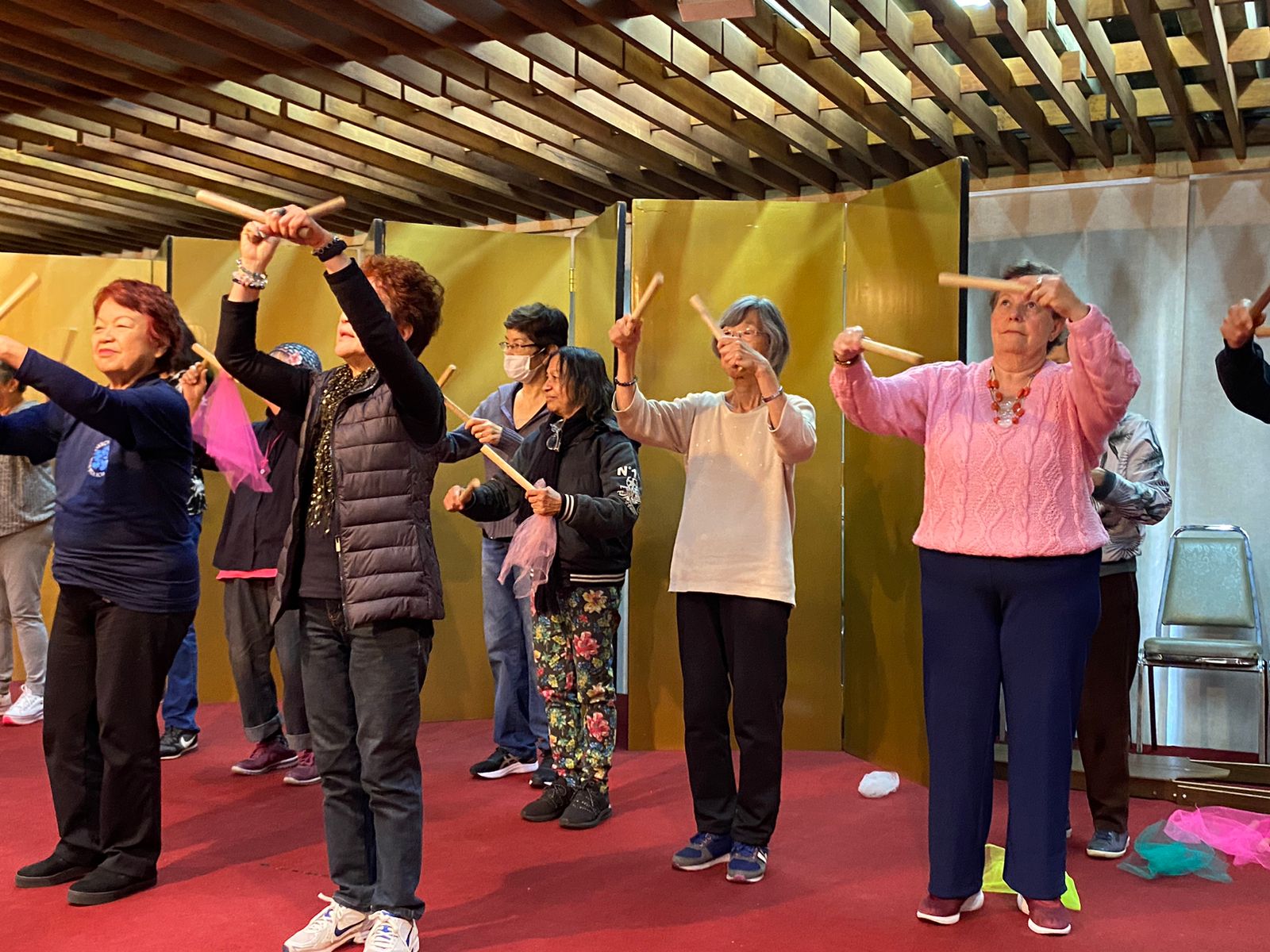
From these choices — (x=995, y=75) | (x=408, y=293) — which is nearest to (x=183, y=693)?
(x=408, y=293)

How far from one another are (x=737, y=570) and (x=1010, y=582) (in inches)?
30.3

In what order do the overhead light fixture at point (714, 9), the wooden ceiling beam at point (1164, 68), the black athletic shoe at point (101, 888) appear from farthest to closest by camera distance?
the wooden ceiling beam at point (1164, 68) < the overhead light fixture at point (714, 9) < the black athletic shoe at point (101, 888)

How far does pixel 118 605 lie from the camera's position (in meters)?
3.02

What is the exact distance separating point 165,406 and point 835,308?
2789mm

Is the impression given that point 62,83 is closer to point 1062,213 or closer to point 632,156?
point 632,156

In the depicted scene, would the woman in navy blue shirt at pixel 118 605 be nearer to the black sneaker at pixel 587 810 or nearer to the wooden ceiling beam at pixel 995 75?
the black sneaker at pixel 587 810

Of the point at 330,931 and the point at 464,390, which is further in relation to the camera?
the point at 464,390

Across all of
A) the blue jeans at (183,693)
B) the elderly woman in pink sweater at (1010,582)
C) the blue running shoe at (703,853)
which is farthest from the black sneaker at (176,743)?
the elderly woman in pink sweater at (1010,582)

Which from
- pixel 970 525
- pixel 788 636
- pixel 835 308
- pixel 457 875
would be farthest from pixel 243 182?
pixel 970 525

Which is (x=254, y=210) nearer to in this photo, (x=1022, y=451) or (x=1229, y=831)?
(x=1022, y=451)

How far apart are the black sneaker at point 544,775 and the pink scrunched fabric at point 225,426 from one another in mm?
1513

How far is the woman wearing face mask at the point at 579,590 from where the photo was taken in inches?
148

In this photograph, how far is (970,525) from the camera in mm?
2871

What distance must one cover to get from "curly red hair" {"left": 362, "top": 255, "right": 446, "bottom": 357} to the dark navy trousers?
1368 millimetres
